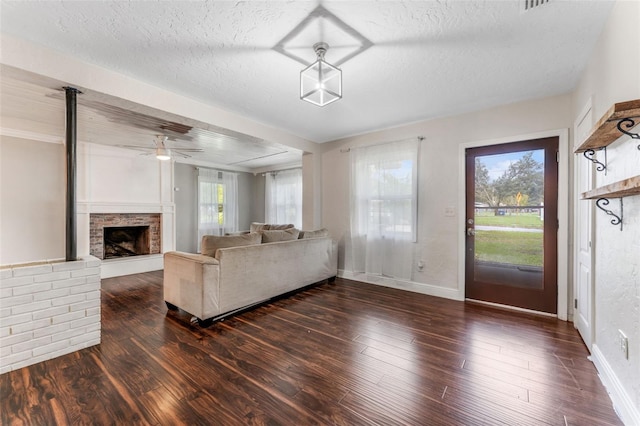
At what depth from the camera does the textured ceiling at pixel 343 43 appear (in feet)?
5.59

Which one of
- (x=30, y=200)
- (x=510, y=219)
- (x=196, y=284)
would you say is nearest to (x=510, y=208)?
(x=510, y=219)

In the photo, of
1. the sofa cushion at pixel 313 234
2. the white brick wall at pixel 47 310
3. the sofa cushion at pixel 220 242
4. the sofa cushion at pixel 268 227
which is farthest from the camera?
the sofa cushion at pixel 268 227

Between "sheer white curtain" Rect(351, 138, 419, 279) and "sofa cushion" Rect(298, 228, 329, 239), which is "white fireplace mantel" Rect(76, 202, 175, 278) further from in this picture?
"sheer white curtain" Rect(351, 138, 419, 279)

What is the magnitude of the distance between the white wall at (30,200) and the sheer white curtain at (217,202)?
101 inches

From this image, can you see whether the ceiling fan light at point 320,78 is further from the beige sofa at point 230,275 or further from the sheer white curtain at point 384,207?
the beige sofa at point 230,275

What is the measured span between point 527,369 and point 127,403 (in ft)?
9.17

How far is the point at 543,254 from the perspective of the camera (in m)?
3.01

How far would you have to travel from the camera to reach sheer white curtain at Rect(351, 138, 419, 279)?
3898 millimetres

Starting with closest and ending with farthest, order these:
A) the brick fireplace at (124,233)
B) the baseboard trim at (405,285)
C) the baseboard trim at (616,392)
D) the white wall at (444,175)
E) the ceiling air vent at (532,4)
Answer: the baseboard trim at (616,392)
the ceiling air vent at (532,4)
the white wall at (444,175)
the baseboard trim at (405,285)
the brick fireplace at (124,233)

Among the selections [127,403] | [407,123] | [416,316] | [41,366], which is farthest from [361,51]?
[41,366]

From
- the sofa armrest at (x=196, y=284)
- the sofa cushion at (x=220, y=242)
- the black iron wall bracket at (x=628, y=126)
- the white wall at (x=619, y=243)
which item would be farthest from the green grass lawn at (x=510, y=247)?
the sofa armrest at (x=196, y=284)

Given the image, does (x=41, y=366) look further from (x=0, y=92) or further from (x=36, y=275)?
(x=0, y=92)

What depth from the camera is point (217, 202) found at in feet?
22.3

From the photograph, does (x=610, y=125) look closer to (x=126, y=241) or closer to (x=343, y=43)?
(x=343, y=43)
